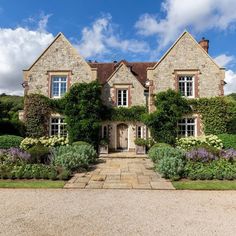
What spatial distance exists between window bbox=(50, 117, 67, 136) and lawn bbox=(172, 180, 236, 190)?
40.9 ft

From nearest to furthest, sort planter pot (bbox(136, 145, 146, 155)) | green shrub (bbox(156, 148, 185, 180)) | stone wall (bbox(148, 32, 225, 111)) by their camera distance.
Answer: green shrub (bbox(156, 148, 185, 180)) → planter pot (bbox(136, 145, 146, 155)) → stone wall (bbox(148, 32, 225, 111))

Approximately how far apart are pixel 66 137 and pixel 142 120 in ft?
19.9

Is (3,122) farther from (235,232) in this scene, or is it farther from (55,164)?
(235,232)

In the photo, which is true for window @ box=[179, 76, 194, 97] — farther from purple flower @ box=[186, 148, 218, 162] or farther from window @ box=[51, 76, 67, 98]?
window @ box=[51, 76, 67, 98]

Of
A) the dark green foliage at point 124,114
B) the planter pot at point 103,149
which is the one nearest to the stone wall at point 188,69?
the dark green foliage at point 124,114

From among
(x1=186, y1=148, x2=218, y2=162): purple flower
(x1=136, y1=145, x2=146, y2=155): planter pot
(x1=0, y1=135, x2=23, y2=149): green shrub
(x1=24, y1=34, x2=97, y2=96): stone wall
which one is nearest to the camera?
(x1=186, y1=148, x2=218, y2=162): purple flower

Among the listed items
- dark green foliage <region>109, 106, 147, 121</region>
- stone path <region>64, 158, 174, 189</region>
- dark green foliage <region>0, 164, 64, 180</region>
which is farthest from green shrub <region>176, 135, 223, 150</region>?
dark green foliage <region>0, 164, 64, 180</region>

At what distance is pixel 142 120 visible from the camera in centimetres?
1983

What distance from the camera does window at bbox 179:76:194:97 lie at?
789 inches

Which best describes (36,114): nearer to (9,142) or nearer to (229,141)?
(9,142)

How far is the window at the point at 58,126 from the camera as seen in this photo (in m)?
20.2

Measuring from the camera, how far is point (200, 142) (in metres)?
17.7

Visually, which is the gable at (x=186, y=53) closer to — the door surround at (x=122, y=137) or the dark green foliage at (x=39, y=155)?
the door surround at (x=122, y=137)

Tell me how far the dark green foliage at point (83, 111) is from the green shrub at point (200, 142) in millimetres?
6388
